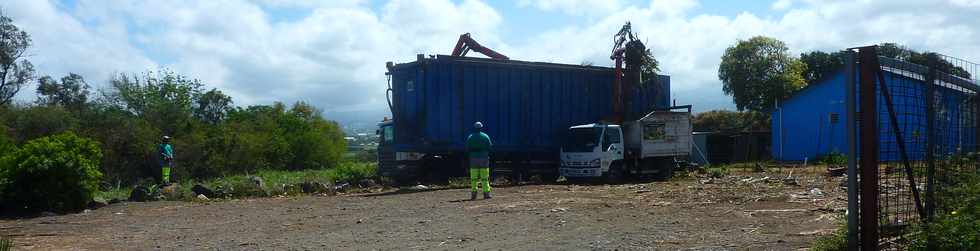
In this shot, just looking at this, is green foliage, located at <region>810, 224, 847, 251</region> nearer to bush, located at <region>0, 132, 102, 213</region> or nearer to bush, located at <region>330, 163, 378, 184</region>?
bush, located at <region>0, 132, 102, 213</region>

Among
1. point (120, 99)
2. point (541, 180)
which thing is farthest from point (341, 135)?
point (541, 180)

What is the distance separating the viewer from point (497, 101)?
2170cm

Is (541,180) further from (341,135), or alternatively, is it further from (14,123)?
(341,135)

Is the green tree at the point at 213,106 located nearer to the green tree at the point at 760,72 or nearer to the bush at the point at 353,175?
the bush at the point at 353,175

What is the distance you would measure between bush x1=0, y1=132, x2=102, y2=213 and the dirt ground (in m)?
0.55

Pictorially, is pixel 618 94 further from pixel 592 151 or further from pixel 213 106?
pixel 213 106

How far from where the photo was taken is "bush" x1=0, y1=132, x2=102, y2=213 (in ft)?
45.0

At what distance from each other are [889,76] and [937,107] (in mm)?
803

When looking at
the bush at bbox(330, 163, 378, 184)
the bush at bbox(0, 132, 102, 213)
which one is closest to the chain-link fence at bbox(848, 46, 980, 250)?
the bush at bbox(0, 132, 102, 213)

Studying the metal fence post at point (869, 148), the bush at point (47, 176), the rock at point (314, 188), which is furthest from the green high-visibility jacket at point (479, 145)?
the metal fence post at point (869, 148)

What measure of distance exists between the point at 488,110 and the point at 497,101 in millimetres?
356

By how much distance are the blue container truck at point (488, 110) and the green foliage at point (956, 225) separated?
14.6 m

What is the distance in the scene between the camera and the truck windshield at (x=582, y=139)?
20.4m

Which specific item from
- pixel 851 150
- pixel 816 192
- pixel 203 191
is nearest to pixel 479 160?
pixel 816 192
